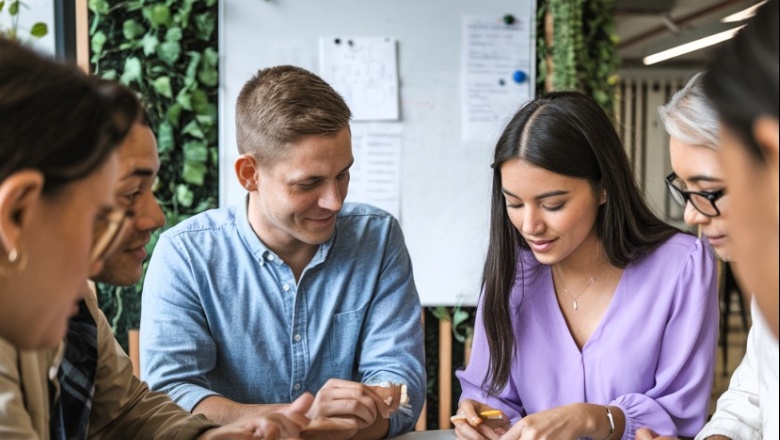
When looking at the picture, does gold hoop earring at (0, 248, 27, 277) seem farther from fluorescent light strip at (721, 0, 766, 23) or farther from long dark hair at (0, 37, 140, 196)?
fluorescent light strip at (721, 0, 766, 23)

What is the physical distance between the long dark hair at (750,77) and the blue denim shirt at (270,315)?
4.76ft

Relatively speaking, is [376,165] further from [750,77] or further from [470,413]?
[750,77]

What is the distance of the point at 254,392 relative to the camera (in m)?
2.23

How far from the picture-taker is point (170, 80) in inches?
139

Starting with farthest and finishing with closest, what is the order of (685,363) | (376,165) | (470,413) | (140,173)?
(376,165) < (685,363) < (470,413) < (140,173)

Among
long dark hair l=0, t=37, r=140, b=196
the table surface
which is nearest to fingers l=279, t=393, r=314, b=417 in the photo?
the table surface

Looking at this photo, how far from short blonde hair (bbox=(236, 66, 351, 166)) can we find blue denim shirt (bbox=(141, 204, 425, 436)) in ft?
0.78

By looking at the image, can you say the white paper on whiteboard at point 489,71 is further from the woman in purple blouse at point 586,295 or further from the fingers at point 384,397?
the fingers at point 384,397

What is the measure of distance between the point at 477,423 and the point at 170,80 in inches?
88.0

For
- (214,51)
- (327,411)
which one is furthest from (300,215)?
(214,51)

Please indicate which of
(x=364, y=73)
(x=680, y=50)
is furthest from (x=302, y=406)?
(x=680, y=50)

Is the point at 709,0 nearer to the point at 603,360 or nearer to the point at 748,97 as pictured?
the point at 603,360

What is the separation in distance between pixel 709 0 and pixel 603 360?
6.40 metres

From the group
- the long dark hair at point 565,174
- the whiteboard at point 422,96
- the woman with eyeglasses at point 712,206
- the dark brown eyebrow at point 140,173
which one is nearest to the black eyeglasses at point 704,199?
the woman with eyeglasses at point 712,206
